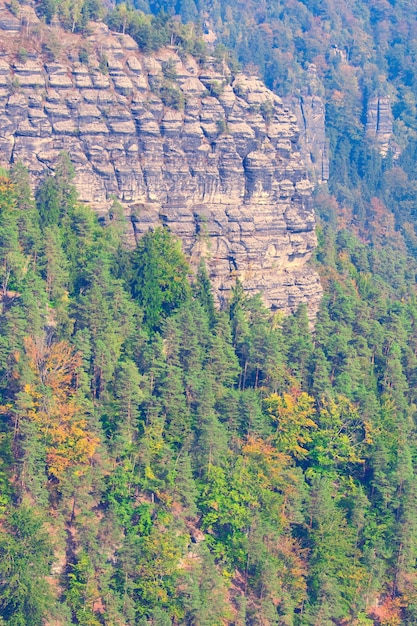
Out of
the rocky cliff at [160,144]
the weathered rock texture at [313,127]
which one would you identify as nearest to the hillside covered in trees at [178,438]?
the rocky cliff at [160,144]

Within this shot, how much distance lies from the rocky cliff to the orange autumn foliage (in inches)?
651

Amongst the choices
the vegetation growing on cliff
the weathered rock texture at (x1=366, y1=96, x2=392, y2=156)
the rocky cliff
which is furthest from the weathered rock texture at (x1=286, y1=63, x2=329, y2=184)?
the vegetation growing on cliff

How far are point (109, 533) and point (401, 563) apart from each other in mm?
15674

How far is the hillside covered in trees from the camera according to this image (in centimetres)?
7181

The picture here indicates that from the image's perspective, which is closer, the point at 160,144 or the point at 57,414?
the point at 57,414

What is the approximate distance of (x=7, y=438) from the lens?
7319cm

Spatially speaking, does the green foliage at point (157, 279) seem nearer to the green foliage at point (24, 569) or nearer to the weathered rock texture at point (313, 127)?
the green foliage at point (24, 569)

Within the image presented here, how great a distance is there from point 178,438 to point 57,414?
700 cm

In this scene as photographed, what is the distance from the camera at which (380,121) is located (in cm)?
17900

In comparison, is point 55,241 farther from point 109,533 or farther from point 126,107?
point 109,533

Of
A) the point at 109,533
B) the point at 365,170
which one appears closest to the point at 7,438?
the point at 109,533

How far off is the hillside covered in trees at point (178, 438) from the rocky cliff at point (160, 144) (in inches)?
68.9

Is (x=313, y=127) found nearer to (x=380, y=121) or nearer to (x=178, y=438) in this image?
(x=380, y=121)

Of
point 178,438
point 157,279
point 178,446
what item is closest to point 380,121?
point 157,279
